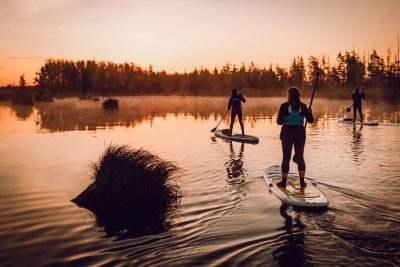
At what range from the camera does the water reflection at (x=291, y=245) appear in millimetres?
4820

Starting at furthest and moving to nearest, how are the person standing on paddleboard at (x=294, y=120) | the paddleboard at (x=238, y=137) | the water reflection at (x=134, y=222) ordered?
the paddleboard at (x=238, y=137) < the person standing on paddleboard at (x=294, y=120) < the water reflection at (x=134, y=222)

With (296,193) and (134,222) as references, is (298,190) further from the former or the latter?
(134,222)

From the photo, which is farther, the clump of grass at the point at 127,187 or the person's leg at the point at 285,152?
the person's leg at the point at 285,152

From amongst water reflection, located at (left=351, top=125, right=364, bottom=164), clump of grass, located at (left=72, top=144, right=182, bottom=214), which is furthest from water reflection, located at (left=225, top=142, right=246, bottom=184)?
water reflection, located at (left=351, top=125, right=364, bottom=164)

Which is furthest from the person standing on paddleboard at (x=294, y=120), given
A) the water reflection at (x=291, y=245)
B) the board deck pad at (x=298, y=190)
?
the water reflection at (x=291, y=245)

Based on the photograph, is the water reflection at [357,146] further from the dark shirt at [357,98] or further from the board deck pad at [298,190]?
the dark shirt at [357,98]

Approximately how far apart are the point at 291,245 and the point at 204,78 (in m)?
140

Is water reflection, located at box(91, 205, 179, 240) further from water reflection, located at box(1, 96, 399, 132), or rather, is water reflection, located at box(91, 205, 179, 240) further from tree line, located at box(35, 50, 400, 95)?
tree line, located at box(35, 50, 400, 95)

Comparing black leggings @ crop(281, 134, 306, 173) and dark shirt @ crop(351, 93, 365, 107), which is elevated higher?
dark shirt @ crop(351, 93, 365, 107)

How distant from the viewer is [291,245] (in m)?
5.28

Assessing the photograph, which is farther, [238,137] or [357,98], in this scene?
[357,98]

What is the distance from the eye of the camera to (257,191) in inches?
331

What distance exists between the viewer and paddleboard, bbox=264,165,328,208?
6.97 meters

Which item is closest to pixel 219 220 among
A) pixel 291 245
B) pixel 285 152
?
pixel 291 245
